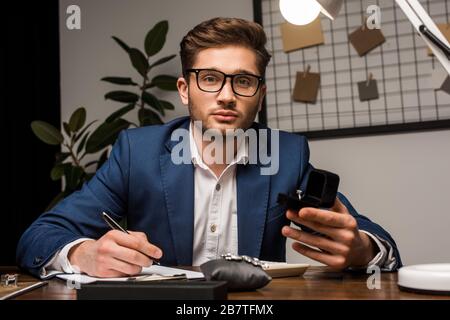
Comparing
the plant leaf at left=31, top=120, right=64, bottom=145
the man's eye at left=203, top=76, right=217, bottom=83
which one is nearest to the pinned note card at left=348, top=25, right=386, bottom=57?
the man's eye at left=203, top=76, right=217, bottom=83

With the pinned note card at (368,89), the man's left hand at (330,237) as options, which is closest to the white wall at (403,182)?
the pinned note card at (368,89)

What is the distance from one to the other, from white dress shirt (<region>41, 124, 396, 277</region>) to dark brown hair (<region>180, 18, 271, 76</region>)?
0.76 feet

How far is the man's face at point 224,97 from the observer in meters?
1.29

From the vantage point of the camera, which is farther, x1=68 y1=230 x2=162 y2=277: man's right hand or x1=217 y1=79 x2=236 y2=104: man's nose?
x1=217 y1=79 x2=236 y2=104: man's nose

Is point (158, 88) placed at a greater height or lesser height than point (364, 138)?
greater

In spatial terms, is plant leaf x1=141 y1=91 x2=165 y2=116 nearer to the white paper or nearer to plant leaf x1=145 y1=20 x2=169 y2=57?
plant leaf x1=145 y1=20 x2=169 y2=57

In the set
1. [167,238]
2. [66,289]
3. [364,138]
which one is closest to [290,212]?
[66,289]

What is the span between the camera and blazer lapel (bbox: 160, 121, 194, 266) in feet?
4.38

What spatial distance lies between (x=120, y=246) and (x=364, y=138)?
1718 mm

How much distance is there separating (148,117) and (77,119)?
0.34m

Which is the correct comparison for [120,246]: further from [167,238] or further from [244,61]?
[244,61]

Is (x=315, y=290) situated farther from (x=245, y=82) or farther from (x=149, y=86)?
(x=149, y=86)

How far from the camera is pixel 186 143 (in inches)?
56.6
